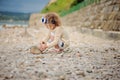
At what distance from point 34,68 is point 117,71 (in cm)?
151

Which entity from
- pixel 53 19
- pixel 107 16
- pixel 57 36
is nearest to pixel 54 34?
pixel 57 36

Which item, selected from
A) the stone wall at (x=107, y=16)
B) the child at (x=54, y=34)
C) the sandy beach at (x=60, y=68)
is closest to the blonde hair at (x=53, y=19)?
the child at (x=54, y=34)

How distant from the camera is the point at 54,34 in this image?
6457 mm

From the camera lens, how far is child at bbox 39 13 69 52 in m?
6.30

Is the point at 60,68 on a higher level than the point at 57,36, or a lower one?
lower

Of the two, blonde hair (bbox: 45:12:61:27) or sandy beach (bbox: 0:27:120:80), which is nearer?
sandy beach (bbox: 0:27:120:80)

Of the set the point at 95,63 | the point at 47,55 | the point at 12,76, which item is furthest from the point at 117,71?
the point at 47,55

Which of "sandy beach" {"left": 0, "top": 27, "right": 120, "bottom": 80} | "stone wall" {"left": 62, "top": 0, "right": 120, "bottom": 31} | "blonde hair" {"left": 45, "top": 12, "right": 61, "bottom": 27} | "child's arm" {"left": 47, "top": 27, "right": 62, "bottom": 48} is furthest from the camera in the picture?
"stone wall" {"left": 62, "top": 0, "right": 120, "bottom": 31}

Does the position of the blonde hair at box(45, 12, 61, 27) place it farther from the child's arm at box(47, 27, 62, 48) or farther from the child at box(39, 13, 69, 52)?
the child's arm at box(47, 27, 62, 48)

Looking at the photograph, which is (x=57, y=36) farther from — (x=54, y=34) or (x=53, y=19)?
(x=53, y=19)

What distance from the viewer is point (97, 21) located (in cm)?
1445

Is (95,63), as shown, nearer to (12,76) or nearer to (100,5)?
(12,76)

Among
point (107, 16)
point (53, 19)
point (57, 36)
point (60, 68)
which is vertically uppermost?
point (107, 16)

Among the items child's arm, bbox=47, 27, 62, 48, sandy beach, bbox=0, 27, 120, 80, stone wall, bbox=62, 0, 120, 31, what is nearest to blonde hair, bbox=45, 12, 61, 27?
child's arm, bbox=47, 27, 62, 48
